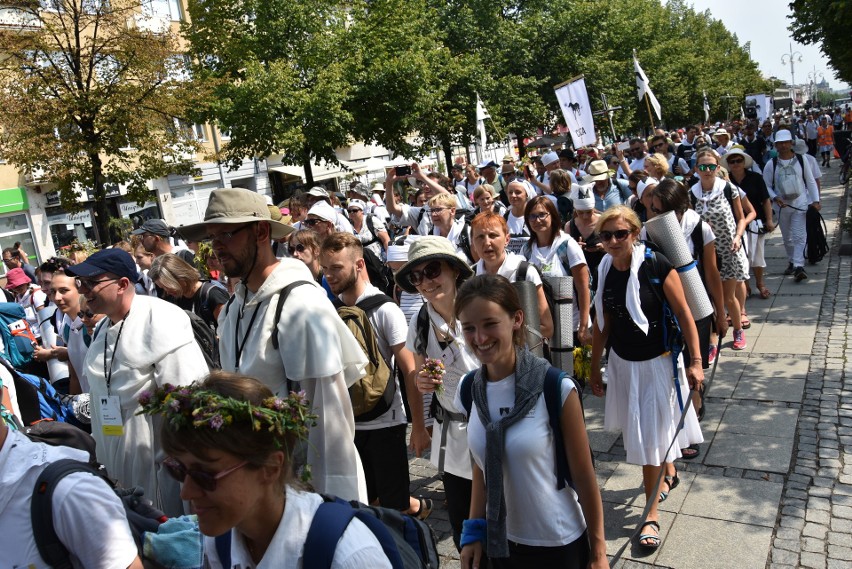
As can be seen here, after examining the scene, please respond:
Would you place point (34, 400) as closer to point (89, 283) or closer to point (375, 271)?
point (89, 283)

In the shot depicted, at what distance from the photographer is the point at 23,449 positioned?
2205 mm

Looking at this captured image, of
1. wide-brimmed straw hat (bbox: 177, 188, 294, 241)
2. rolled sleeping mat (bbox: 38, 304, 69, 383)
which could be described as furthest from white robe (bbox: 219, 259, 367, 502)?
rolled sleeping mat (bbox: 38, 304, 69, 383)

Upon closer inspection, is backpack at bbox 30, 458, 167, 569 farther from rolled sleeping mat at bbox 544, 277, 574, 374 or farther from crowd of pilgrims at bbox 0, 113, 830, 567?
rolled sleeping mat at bbox 544, 277, 574, 374

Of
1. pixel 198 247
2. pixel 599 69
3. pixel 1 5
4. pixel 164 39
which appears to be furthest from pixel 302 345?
pixel 599 69

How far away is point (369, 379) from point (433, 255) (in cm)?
77

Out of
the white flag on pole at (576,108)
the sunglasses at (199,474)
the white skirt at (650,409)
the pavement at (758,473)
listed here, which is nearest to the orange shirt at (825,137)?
the white flag on pole at (576,108)

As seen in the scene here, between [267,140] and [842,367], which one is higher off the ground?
[267,140]

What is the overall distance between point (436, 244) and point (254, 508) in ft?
6.87

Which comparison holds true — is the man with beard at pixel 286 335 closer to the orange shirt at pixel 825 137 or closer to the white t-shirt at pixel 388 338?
the white t-shirt at pixel 388 338

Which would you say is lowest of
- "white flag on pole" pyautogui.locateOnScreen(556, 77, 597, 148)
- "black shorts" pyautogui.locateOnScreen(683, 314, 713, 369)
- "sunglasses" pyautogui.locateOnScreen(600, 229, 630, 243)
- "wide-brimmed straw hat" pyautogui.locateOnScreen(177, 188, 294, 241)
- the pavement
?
the pavement

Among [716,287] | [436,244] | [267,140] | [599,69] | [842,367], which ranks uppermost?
[599,69]

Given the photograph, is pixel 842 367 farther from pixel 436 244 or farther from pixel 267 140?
pixel 267 140

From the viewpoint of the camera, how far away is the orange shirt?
26836 mm

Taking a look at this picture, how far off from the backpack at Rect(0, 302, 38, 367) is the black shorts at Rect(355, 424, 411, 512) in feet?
11.0
